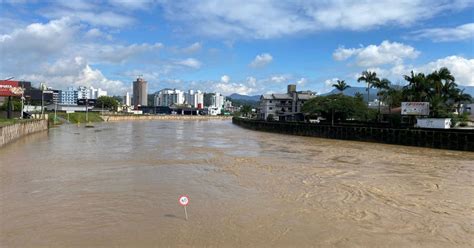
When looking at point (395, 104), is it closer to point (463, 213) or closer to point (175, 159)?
point (175, 159)

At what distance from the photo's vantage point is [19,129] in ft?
139

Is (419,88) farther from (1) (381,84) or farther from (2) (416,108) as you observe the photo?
(1) (381,84)

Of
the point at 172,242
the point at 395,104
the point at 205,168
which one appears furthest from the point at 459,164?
the point at 395,104

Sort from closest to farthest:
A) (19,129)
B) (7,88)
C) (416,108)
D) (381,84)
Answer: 1. (19,129)
2. (416,108)
3. (7,88)
4. (381,84)

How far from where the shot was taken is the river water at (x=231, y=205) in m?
9.62

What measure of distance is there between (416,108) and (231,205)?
4541 cm

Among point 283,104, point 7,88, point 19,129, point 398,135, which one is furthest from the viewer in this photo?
point 283,104

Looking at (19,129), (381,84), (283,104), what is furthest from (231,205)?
(283,104)

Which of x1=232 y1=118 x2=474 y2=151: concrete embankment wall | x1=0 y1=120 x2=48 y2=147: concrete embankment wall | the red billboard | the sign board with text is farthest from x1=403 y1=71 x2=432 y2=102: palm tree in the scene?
the red billboard

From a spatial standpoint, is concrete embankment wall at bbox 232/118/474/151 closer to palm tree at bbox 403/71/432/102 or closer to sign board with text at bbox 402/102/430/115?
sign board with text at bbox 402/102/430/115

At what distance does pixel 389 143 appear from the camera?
4431 cm

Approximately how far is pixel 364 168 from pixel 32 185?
17674mm

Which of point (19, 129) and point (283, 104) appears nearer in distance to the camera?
point (19, 129)

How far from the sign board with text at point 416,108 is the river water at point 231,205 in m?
30.2
